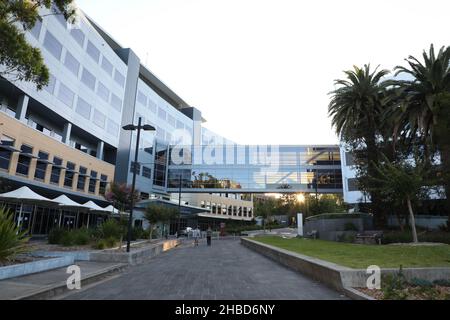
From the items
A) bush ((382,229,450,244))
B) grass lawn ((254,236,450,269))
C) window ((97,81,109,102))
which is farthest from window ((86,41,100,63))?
bush ((382,229,450,244))

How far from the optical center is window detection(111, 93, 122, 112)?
50.6 m

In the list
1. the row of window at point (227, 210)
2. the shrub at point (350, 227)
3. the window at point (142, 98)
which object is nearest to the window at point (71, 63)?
the window at point (142, 98)

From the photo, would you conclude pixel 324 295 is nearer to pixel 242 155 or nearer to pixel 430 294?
pixel 430 294

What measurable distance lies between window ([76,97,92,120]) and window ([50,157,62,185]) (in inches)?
294

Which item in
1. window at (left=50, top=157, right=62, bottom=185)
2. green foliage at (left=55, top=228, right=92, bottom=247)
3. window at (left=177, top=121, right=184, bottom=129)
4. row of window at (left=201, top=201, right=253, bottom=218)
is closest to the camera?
green foliage at (left=55, top=228, right=92, bottom=247)

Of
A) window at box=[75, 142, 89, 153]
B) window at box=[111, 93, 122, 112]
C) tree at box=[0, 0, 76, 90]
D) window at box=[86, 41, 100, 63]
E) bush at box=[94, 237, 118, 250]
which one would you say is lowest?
bush at box=[94, 237, 118, 250]

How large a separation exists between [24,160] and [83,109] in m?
12.8

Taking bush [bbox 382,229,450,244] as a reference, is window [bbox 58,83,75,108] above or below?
above

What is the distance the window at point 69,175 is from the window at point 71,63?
1151 centimetres

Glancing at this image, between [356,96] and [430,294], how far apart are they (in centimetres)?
2420

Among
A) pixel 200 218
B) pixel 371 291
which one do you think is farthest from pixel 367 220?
pixel 200 218

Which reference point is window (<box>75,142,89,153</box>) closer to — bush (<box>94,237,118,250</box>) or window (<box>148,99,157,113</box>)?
window (<box>148,99,157,113</box>)

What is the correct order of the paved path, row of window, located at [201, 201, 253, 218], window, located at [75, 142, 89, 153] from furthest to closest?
1. row of window, located at [201, 201, 253, 218]
2. window, located at [75, 142, 89, 153]
3. the paved path

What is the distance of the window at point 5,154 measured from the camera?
28.7 meters
